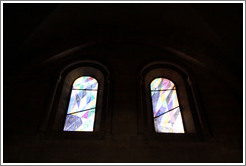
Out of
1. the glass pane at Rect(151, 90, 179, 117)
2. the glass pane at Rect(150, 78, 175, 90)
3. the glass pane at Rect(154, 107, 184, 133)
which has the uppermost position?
the glass pane at Rect(150, 78, 175, 90)

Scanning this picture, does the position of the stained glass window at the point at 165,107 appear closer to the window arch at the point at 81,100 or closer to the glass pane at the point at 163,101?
the glass pane at the point at 163,101

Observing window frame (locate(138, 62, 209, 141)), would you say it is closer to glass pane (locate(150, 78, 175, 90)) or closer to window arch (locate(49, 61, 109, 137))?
glass pane (locate(150, 78, 175, 90))

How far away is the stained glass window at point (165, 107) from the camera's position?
4837 mm

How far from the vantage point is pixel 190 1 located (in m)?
6.10

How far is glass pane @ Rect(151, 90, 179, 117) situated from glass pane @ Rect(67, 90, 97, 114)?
64.3 inches

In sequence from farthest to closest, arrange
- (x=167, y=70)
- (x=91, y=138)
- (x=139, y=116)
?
(x=167, y=70) → (x=139, y=116) → (x=91, y=138)

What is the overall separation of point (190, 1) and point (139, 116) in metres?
3.95

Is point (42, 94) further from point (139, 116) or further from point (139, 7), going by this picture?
point (139, 7)

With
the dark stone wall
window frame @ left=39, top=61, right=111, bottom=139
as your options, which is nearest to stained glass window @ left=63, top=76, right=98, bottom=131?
window frame @ left=39, top=61, right=111, bottom=139

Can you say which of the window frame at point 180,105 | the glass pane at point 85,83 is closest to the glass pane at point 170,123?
the window frame at point 180,105

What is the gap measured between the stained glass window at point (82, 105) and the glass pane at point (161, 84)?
1.71 meters

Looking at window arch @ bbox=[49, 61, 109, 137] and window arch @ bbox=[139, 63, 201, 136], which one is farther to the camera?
window arch @ bbox=[49, 61, 109, 137]

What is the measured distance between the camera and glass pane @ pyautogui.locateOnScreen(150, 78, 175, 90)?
232 inches

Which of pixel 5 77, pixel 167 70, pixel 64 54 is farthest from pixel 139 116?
pixel 5 77
